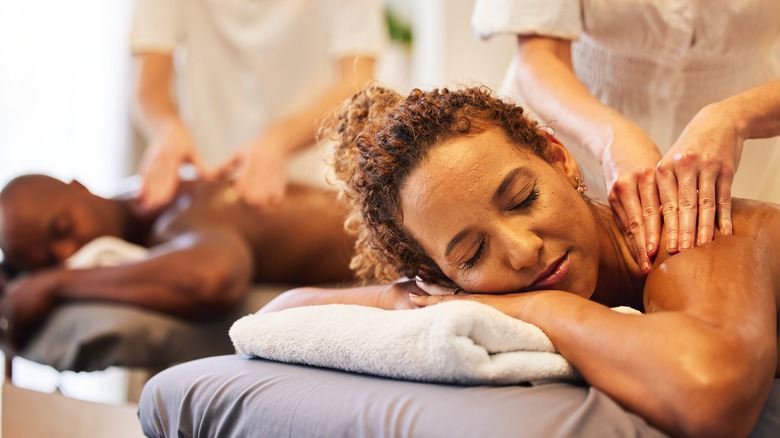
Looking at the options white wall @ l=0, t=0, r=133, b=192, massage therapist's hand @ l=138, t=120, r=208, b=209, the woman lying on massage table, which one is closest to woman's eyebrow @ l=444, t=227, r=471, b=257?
the woman lying on massage table

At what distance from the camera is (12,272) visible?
2.19 meters

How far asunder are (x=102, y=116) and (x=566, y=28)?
2.60m

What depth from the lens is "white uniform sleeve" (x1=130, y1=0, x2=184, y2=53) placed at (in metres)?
2.68

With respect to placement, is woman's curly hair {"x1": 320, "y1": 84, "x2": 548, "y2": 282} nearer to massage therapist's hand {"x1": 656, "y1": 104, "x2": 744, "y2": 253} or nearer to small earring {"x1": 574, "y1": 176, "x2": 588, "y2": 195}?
small earring {"x1": 574, "y1": 176, "x2": 588, "y2": 195}

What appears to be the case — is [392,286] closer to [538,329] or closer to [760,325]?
[538,329]

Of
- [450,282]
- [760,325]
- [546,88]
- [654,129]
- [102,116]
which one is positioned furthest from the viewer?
[102,116]

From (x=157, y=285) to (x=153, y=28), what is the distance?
1072mm

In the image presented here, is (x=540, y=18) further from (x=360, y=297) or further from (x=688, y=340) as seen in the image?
(x=688, y=340)

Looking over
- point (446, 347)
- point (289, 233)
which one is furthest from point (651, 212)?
point (289, 233)

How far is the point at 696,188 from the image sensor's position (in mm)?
1022

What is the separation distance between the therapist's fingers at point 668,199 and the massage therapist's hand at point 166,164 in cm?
155

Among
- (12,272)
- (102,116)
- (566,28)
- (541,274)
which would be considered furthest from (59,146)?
(541,274)

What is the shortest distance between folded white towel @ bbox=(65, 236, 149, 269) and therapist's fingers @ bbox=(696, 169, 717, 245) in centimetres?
143

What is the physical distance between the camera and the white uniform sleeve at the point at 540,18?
1391mm
